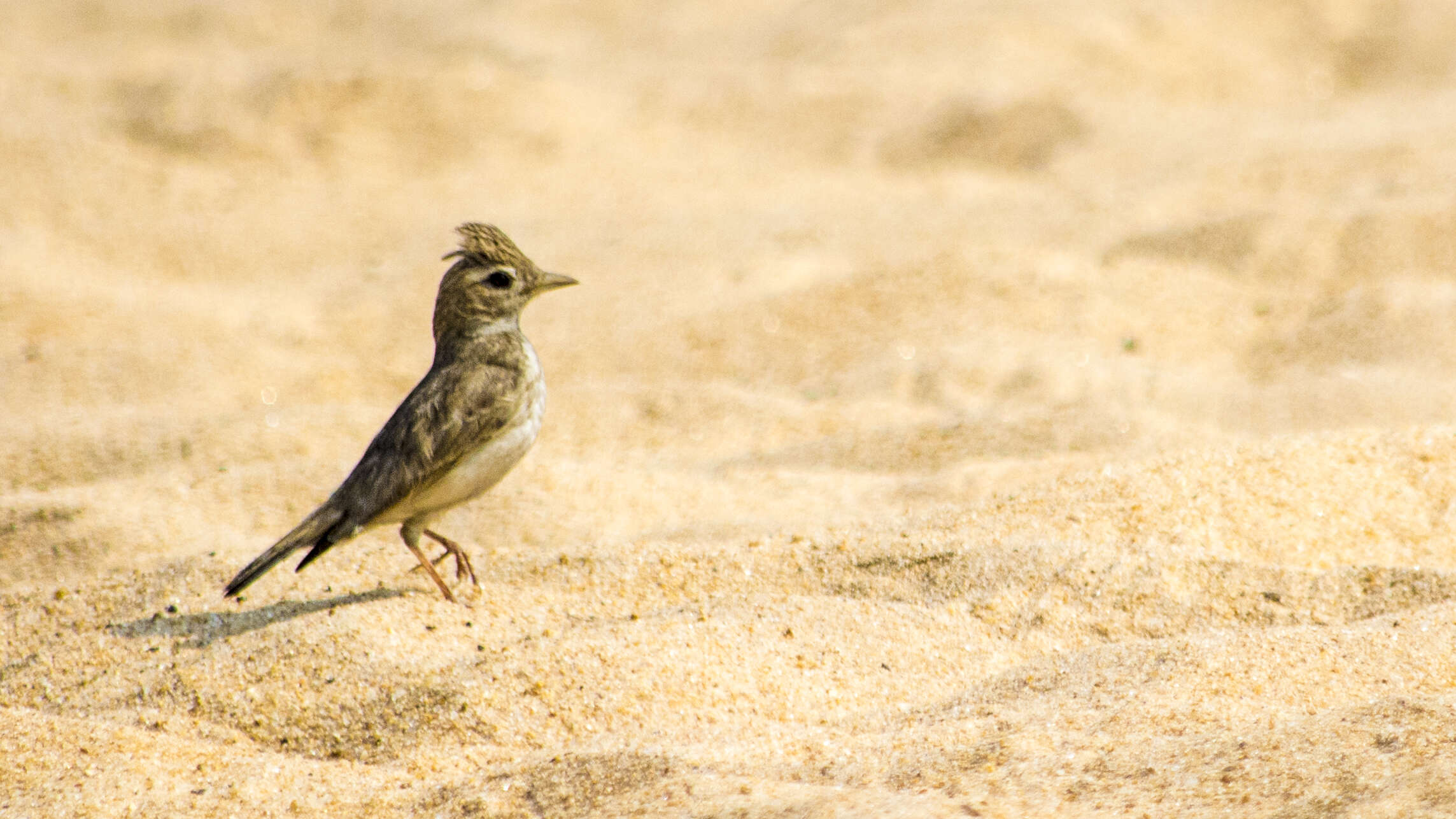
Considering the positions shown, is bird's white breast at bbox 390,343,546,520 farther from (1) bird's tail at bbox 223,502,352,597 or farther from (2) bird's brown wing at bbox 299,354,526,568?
(1) bird's tail at bbox 223,502,352,597

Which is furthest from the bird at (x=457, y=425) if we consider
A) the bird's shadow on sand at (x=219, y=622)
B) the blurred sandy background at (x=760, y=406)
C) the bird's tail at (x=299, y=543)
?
the blurred sandy background at (x=760, y=406)

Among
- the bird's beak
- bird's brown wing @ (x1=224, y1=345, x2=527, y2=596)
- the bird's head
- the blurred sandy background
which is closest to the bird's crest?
the bird's head

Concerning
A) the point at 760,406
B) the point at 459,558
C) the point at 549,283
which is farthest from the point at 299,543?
the point at 760,406

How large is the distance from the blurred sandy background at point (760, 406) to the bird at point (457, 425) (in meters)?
0.27

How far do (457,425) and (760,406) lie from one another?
2.55 m

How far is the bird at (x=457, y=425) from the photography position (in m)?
4.33

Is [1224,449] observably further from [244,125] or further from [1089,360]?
[244,125]

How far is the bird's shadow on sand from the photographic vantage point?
436 cm

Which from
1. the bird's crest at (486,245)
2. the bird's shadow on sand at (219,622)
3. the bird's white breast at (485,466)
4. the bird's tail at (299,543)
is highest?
the bird's crest at (486,245)

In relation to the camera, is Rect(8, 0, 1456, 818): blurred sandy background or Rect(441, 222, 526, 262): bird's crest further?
Rect(441, 222, 526, 262): bird's crest

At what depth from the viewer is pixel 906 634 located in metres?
4.16

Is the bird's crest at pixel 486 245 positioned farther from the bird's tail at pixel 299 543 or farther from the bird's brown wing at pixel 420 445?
the bird's tail at pixel 299 543

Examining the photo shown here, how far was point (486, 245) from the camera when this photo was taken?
4602mm

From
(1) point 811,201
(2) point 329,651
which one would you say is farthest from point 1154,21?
(2) point 329,651
